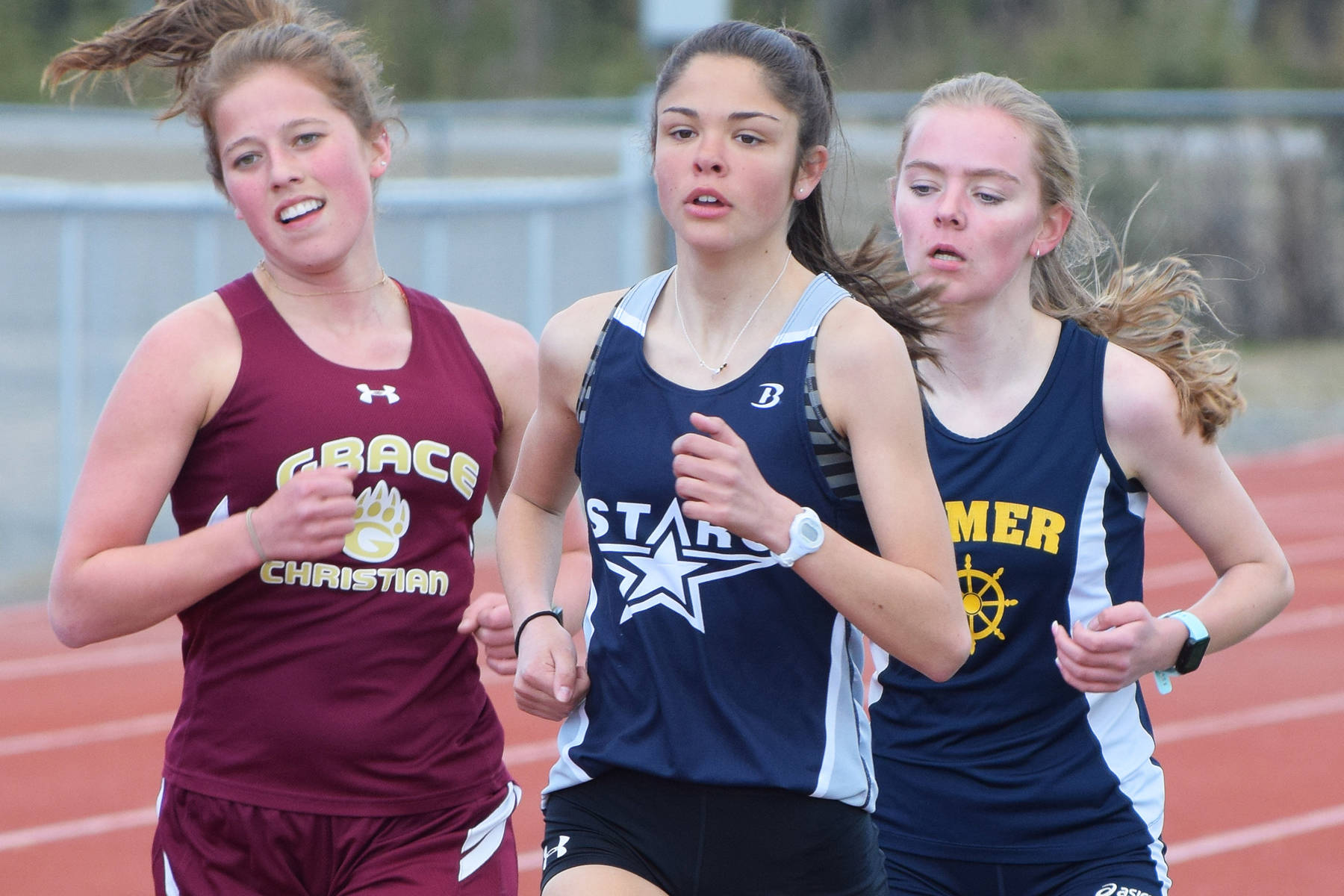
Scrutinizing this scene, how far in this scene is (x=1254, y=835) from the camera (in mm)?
5527

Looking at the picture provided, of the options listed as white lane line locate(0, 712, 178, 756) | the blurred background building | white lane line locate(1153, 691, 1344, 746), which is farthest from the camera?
the blurred background building

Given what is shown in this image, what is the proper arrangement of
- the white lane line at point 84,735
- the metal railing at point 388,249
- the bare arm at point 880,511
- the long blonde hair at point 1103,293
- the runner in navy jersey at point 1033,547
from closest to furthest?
the bare arm at point 880,511 < the runner in navy jersey at point 1033,547 < the long blonde hair at point 1103,293 < the white lane line at point 84,735 < the metal railing at point 388,249

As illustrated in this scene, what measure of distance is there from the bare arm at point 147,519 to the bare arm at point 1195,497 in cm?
132

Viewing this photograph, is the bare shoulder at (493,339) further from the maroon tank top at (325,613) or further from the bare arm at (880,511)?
the bare arm at (880,511)

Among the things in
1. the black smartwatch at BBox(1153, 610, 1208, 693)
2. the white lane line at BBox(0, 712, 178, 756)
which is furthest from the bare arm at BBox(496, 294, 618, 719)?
the white lane line at BBox(0, 712, 178, 756)

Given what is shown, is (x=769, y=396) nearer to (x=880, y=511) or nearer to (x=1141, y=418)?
(x=880, y=511)

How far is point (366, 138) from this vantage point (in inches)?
111

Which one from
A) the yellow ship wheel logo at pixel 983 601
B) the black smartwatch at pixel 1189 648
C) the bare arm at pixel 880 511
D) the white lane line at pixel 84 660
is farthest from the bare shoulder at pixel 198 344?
the white lane line at pixel 84 660

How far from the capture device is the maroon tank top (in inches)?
103

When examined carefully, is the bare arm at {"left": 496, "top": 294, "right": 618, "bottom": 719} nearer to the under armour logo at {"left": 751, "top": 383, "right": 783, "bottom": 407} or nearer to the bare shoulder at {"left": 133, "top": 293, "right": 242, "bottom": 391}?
the under armour logo at {"left": 751, "top": 383, "right": 783, "bottom": 407}

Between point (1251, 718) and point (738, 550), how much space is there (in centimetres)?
497

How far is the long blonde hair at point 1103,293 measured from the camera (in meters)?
2.95

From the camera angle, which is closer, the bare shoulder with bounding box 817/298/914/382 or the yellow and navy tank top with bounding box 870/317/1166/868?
the bare shoulder with bounding box 817/298/914/382

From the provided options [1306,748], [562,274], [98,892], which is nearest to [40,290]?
[562,274]
